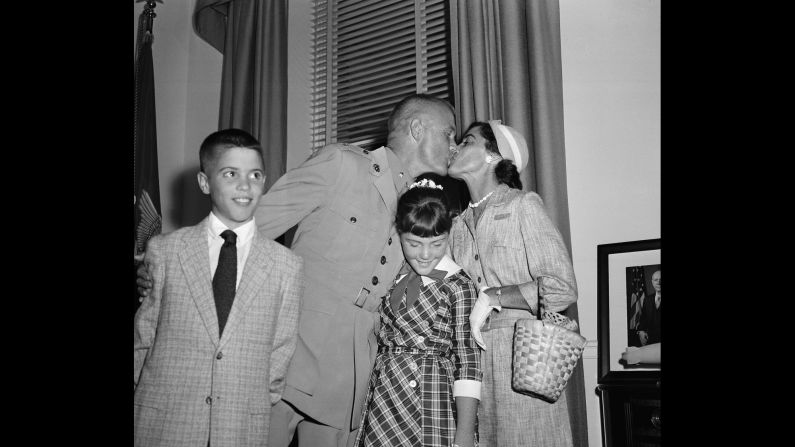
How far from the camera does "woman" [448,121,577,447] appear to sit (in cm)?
213

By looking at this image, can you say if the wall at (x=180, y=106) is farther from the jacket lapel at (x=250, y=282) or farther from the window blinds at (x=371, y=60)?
the jacket lapel at (x=250, y=282)

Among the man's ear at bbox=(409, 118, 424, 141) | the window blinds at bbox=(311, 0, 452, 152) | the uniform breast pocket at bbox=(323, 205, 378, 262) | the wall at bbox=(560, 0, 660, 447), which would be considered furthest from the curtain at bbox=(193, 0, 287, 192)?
the wall at bbox=(560, 0, 660, 447)

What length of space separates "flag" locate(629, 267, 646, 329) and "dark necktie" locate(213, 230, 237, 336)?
1.54 m

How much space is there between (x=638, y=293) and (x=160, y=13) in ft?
8.89

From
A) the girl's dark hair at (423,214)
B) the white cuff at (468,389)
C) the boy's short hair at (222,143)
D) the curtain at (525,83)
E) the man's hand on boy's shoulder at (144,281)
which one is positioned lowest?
the white cuff at (468,389)

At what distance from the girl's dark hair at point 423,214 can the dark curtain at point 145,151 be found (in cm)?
114

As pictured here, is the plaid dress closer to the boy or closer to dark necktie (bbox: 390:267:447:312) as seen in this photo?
dark necktie (bbox: 390:267:447:312)

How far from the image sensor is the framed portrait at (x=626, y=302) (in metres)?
2.60

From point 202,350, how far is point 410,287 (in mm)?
678

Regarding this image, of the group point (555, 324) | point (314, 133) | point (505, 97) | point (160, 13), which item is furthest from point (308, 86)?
point (555, 324)

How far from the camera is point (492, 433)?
2.16m

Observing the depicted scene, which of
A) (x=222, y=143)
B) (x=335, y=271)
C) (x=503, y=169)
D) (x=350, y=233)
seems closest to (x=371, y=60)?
(x=503, y=169)

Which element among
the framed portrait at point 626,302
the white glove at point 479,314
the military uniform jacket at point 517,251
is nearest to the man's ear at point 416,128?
the military uniform jacket at point 517,251
